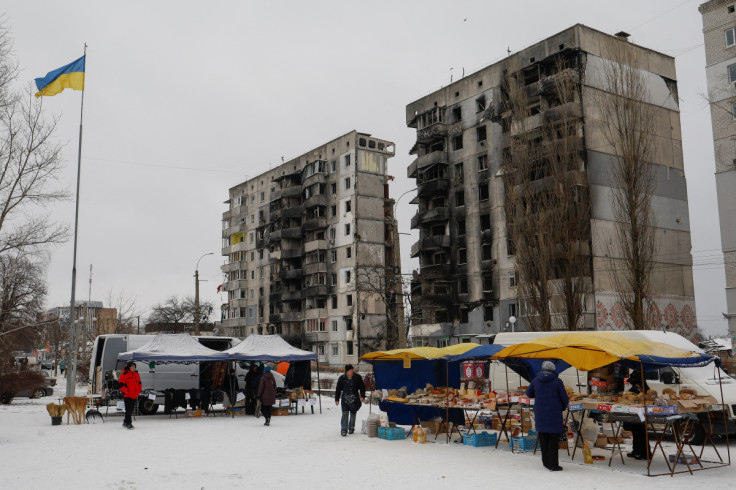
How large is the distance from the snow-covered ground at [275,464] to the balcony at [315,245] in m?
50.4

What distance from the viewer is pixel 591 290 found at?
1655 inches

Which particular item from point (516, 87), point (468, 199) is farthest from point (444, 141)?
point (516, 87)

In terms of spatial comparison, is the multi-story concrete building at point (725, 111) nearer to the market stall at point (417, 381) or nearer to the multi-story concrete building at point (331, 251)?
the market stall at point (417, 381)

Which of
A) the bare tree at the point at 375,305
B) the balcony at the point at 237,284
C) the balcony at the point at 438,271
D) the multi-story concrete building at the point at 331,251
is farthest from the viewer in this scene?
the balcony at the point at 237,284

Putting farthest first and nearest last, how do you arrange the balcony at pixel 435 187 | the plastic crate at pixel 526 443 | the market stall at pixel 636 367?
the balcony at pixel 435 187 → the plastic crate at pixel 526 443 → the market stall at pixel 636 367

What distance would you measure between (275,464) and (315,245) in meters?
56.9

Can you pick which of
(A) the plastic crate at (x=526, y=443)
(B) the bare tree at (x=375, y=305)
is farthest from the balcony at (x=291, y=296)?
(A) the plastic crate at (x=526, y=443)

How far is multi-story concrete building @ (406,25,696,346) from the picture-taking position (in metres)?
44.2

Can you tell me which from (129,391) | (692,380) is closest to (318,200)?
(129,391)

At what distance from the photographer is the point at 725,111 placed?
39000 millimetres

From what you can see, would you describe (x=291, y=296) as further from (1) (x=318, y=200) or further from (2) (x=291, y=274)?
(1) (x=318, y=200)

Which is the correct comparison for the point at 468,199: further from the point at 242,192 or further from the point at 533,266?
the point at 242,192

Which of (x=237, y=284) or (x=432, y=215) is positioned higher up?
(x=432, y=215)

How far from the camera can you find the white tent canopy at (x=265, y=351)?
23.1 metres
